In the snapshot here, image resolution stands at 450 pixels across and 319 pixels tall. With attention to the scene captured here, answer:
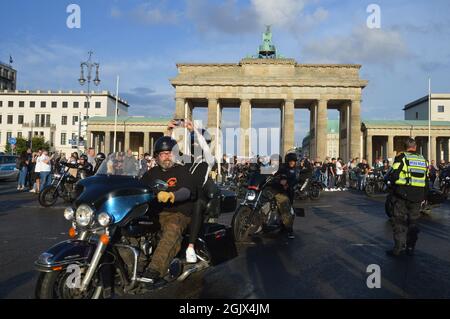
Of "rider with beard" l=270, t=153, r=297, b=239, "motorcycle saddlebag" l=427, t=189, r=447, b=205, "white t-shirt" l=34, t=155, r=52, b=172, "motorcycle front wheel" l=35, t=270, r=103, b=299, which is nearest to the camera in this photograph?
"motorcycle front wheel" l=35, t=270, r=103, b=299

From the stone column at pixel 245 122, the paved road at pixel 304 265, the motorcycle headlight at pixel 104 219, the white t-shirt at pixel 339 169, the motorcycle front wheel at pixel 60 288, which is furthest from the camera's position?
the stone column at pixel 245 122

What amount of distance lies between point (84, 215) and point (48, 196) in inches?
382

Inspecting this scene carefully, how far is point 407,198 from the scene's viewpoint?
6324 millimetres

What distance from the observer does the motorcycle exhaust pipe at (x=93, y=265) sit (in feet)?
10.7

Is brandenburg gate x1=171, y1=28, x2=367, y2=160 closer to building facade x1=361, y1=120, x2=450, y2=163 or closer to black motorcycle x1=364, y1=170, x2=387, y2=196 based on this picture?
building facade x1=361, y1=120, x2=450, y2=163

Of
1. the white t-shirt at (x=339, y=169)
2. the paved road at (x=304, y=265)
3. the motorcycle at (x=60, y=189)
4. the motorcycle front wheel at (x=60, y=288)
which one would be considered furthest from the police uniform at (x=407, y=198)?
the white t-shirt at (x=339, y=169)

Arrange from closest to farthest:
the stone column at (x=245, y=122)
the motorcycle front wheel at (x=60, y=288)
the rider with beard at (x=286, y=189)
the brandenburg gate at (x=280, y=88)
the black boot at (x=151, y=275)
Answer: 1. the motorcycle front wheel at (x=60, y=288)
2. the black boot at (x=151, y=275)
3. the rider with beard at (x=286, y=189)
4. the brandenburg gate at (x=280, y=88)
5. the stone column at (x=245, y=122)

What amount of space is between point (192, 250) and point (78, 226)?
3.92 ft

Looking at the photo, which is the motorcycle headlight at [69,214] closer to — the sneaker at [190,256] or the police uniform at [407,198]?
the sneaker at [190,256]

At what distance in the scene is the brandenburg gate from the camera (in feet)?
176

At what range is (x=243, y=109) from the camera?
54938 mm

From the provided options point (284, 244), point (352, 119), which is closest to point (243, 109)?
point (352, 119)

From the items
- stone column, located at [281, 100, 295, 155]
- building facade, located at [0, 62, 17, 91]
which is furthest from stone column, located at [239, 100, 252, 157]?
building facade, located at [0, 62, 17, 91]

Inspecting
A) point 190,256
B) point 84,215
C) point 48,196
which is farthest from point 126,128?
point 84,215
